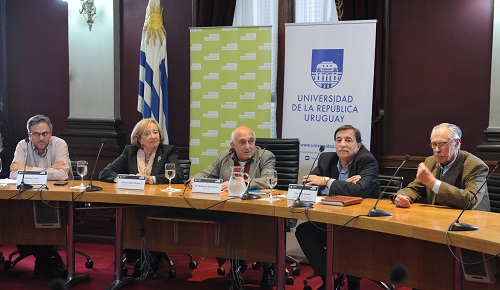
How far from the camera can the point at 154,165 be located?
4824mm

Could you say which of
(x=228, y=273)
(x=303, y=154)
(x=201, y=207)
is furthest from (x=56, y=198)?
(x=303, y=154)

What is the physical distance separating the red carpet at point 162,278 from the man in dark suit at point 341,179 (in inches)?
30.2

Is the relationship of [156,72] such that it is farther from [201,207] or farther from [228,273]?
[201,207]

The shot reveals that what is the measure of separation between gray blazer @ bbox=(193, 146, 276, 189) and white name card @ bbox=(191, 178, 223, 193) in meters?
0.29

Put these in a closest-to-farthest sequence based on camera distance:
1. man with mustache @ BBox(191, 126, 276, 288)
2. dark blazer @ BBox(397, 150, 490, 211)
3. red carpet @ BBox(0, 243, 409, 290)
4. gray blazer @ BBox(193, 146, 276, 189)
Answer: dark blazer @ BBox(397, 150, 490, 211) < gray blazer @ BBox(193, 146, 276, 189) < man with mustache @ BBox(191, 126, 276, 288) < red carpet @ BBox(0, 243, 409, 290)

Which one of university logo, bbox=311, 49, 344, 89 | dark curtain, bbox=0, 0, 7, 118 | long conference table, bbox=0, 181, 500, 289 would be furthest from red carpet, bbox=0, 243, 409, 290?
dark curtain, bbox=0, 0, 7, 118

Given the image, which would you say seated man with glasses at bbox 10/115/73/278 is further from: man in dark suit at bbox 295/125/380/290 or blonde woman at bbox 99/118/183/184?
man in dark suit at bbox 295/125/380/290

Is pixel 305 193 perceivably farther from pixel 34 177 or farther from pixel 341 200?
pixel 34 177

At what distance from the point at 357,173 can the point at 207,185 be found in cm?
98

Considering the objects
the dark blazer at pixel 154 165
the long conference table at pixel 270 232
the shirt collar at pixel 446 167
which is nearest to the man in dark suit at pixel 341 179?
the long conference table at pixel 270 232

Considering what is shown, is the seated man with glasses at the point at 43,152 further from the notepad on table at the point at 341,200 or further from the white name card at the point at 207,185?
→ the notepad on table at the point at 341,200

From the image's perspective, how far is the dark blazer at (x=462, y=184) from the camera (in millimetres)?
3584

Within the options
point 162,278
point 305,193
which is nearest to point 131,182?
point 162,278

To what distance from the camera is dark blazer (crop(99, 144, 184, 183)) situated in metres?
4.77
